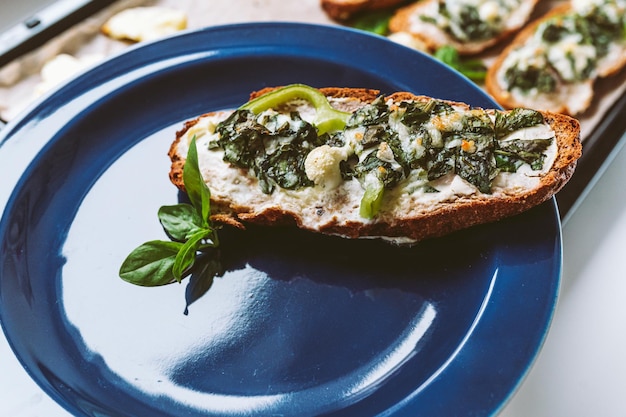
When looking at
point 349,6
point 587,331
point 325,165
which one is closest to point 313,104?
point 325,165

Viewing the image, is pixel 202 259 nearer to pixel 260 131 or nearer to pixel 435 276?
pixel 260 131

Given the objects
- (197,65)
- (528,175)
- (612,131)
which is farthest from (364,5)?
(528,175)

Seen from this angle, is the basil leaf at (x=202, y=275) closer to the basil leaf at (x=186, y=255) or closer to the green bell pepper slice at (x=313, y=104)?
the basil leaf at (x=186, y=255)

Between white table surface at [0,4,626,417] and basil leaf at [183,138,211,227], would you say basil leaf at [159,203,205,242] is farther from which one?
white table surface at [0,4,626,417]

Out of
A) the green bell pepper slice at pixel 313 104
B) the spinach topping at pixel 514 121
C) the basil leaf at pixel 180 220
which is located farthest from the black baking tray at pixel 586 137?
the basil leaf at pixel 180 220

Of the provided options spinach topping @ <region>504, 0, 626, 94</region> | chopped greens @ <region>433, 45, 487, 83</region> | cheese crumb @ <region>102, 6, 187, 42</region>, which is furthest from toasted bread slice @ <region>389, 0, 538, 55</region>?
cheese crumb @ <region>102, 6, 187, 42</region>

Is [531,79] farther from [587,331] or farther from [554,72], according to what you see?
[587,331]
